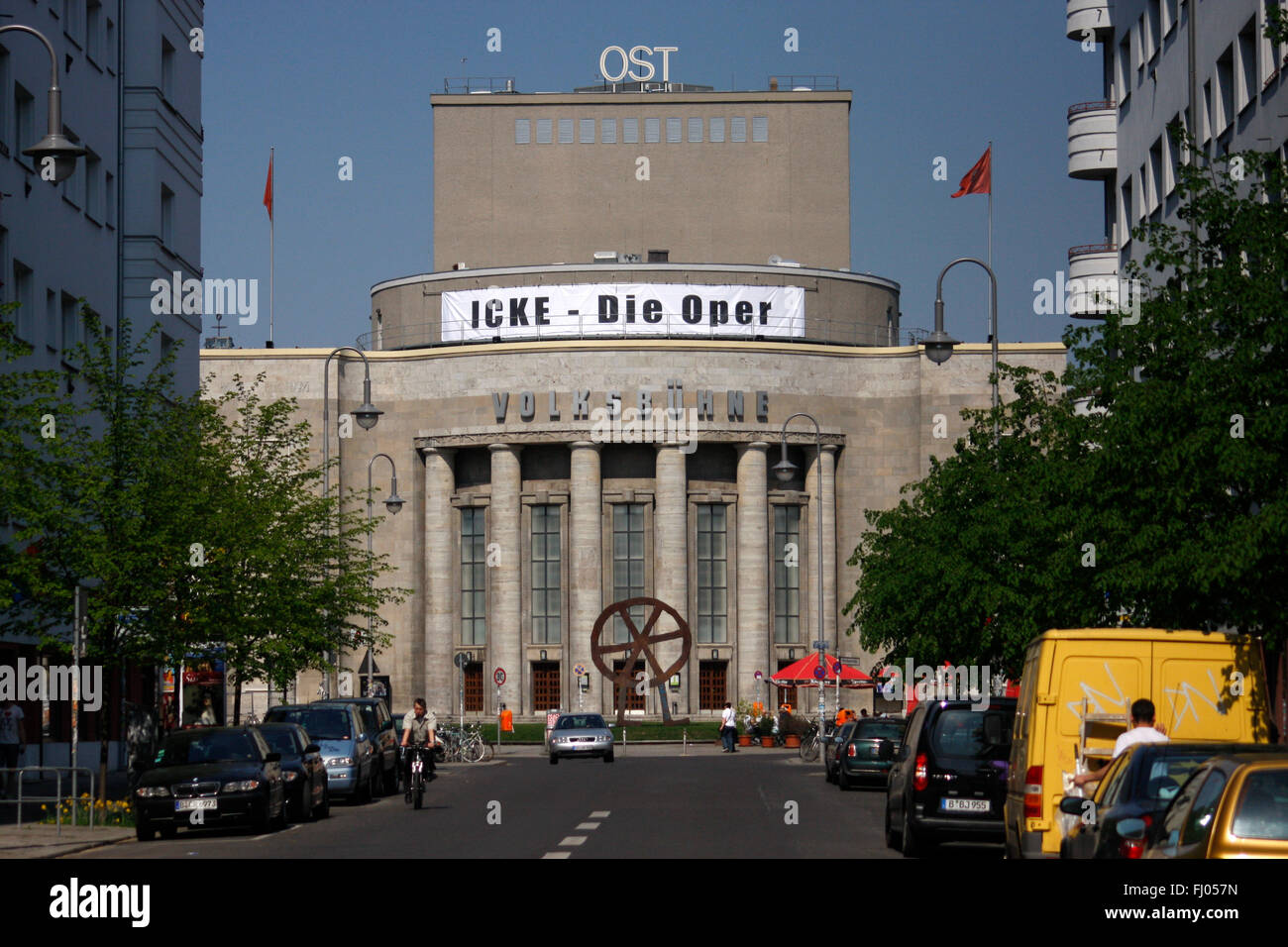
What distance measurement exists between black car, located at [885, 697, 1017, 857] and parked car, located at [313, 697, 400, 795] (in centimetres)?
1648

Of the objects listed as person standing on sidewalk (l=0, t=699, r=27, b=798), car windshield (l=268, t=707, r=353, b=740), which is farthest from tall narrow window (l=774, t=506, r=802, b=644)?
person standing on sidewalk (l=0, t=699, r=27, b=798)

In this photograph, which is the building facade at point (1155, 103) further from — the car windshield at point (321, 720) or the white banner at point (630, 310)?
the white banner at point (630, 310)

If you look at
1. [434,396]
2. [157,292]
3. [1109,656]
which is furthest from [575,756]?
[1109,656]

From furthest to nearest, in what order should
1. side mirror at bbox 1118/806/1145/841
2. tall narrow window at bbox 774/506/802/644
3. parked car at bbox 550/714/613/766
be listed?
tall narrow window at bbox 774/506/802/644 < parked car at bbox 550/714/613/766 < side mirror at bbox 1118/806/1145/841

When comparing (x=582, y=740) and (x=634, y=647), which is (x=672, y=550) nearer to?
(x=634, y=647)

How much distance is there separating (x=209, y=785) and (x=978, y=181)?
46885 millimetres

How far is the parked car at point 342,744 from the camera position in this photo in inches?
1362

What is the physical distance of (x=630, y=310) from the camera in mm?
99500

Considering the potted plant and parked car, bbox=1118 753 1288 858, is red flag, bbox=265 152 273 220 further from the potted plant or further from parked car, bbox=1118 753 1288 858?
parked car, bbox=1118 753 1288 858

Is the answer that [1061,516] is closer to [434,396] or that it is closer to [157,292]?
[157,292]

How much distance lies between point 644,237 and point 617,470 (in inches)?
588

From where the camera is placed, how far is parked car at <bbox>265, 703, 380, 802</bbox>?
3459 cm

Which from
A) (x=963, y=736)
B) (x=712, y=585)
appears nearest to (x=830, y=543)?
(x=712, y=585)

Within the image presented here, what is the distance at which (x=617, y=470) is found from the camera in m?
99.5
